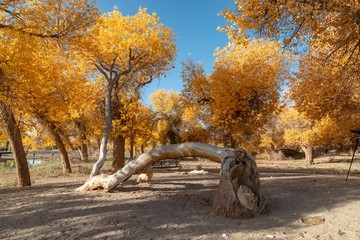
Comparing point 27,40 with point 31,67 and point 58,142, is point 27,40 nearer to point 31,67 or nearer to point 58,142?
point 31,67

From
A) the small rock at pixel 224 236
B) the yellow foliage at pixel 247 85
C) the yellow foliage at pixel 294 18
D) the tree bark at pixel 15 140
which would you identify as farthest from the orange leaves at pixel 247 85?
the small rock at pixel 224 236

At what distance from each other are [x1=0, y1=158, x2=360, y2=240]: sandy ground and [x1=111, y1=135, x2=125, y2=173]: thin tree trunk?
716 cm

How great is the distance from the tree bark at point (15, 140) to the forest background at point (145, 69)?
0.04 meters

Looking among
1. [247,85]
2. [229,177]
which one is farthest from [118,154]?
[229,177]

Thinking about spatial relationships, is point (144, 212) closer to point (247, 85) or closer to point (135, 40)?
point (135, 40)

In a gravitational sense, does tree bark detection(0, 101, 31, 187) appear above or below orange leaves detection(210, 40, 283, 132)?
below

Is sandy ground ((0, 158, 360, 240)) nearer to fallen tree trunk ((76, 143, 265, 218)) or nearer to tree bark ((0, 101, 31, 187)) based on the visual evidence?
fallen tree trunk ((76, 143, 265, 218))

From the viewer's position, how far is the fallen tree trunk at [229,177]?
630 cm

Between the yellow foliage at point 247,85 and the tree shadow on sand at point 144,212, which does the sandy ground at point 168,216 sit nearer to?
the tree shadow on sand at point 144,212

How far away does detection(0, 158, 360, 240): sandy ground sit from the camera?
5.25 metres

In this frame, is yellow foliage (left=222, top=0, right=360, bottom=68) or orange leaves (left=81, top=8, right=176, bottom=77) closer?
yellow foliage (left=222, top=0, right=360, bottom=68)

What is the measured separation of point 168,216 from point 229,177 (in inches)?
62.4

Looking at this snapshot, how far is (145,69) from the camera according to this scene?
53.0 ft

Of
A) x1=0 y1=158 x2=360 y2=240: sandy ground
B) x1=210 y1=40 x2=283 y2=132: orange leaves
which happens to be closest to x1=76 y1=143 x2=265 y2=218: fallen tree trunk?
x1=0 y1=158 x2=360 y2=240: sandy ground
